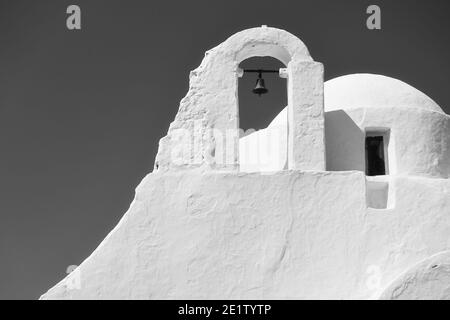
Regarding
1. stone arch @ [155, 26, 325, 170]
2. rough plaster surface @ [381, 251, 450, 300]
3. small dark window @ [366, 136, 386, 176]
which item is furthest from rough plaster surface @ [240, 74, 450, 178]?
rough plaster surface @ [381, 251, 450, 300]

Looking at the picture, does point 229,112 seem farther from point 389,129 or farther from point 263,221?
point 389,129

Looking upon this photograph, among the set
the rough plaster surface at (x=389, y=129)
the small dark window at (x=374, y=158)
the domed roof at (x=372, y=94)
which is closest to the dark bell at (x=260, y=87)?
the rough plaster surface at (x=389, y=129)

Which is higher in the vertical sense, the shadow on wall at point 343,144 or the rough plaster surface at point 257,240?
the shadow on wall at point 343,144

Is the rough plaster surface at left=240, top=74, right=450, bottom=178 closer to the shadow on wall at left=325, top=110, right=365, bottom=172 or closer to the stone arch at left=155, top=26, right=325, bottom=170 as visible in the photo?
the shadow on wall at left=325, top=110, right=365, bottom=172

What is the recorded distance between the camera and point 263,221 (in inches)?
420

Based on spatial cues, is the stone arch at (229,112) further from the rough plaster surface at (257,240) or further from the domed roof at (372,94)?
the domed roof at (372,94)

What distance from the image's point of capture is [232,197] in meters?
10.7

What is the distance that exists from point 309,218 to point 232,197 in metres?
1.03

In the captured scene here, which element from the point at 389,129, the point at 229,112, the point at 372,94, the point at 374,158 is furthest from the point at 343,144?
the point at 229,112

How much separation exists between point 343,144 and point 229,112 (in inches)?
70.9

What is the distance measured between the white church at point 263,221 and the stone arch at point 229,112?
0.05 ft

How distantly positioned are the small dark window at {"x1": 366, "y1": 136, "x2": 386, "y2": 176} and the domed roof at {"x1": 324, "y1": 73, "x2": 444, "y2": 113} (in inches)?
23.1

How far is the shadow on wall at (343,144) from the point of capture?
38.5ft
